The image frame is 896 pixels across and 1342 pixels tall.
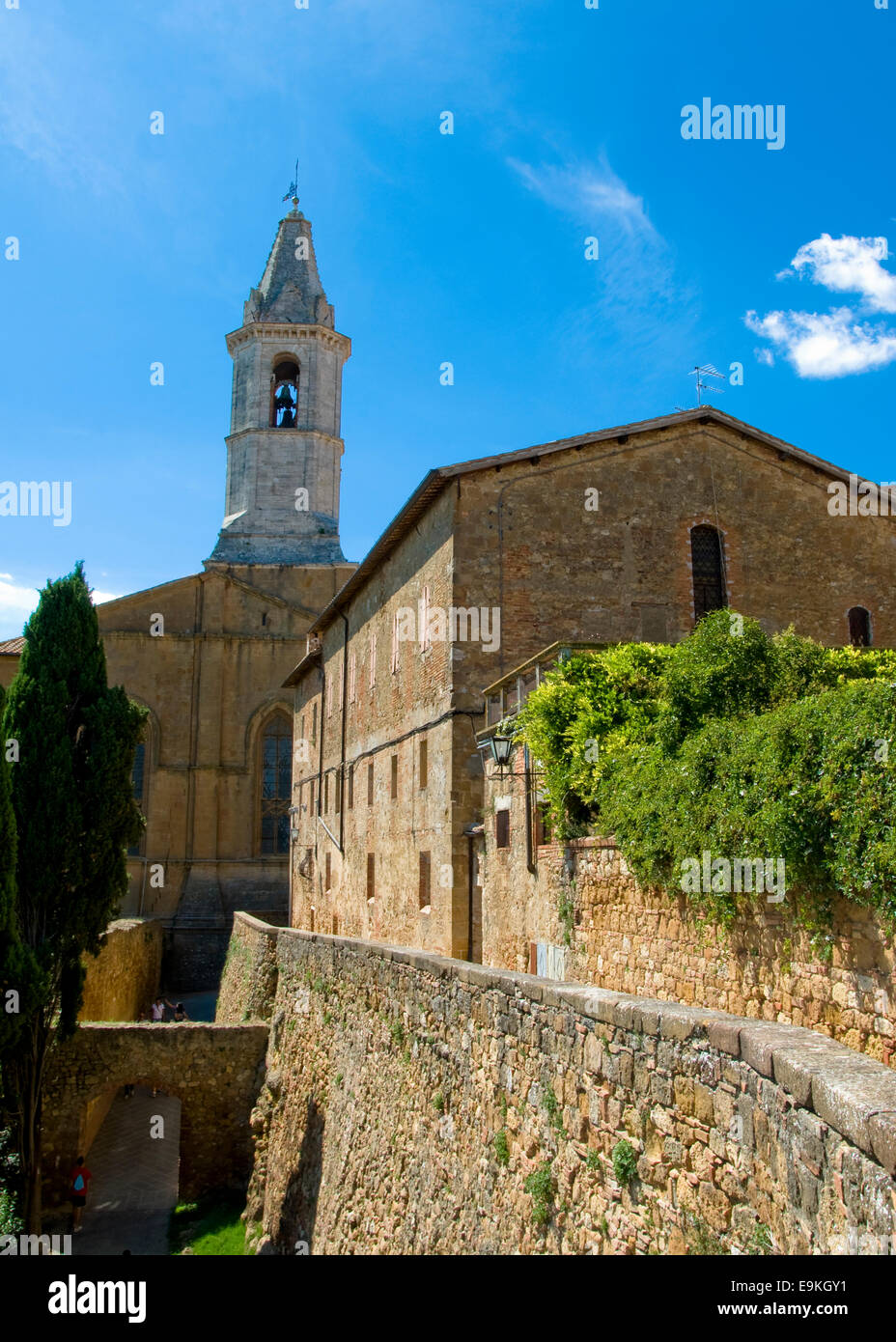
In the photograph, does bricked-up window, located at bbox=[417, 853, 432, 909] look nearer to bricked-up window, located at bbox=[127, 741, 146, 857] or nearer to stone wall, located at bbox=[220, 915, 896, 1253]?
stone wall, located at bbox=[220, 915, 896, 1253]

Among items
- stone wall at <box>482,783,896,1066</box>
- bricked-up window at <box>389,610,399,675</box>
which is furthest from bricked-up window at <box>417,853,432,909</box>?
bricked-up window at <box>389,610,399,675</box>

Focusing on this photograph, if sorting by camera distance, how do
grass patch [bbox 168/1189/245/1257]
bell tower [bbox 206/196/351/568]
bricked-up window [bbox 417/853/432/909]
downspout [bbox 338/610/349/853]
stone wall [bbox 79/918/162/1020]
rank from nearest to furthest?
grass patch [bbox 168/1189/245/1257] → bricked-up window [bbox 417/853/432/909] → stone wall [bbox 79/918/162/1020] → downspout [bbox 338/610/349/853] → bell tower [bbox 206/196/351/568]

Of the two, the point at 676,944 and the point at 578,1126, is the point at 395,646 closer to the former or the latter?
the point at 676,944

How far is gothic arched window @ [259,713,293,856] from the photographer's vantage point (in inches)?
1455

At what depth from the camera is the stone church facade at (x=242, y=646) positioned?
35.7 meters

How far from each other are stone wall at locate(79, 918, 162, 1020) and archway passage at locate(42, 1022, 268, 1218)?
1.40 meters

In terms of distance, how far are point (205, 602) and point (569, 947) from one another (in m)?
29.9

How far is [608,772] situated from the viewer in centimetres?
1041

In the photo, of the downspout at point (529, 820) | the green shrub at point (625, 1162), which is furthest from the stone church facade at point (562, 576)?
the green shrub at point (625, 1162)

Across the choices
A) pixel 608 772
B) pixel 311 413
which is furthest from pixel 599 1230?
pixel 311 413

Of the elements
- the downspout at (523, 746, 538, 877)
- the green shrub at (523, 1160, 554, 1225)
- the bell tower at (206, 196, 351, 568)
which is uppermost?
the bell tower at (206, 196, 351, 568)

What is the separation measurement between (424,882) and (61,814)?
243 inches

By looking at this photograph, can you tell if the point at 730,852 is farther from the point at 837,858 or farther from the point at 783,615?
the point at 783,615

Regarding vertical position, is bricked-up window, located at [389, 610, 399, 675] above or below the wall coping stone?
above
